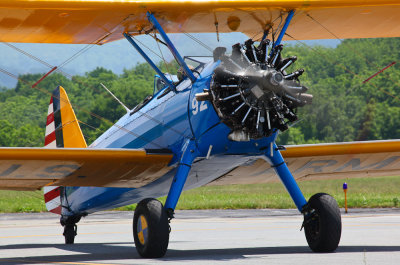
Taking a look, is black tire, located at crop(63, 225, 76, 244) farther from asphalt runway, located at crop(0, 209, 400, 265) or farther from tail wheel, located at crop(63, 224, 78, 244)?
asphalt runway, located at crop(0, 209, 400, 265)

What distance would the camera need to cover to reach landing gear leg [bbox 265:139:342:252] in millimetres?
8758

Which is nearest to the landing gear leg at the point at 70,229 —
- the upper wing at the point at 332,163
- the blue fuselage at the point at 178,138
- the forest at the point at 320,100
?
the blue fuselage at the point at 178,138

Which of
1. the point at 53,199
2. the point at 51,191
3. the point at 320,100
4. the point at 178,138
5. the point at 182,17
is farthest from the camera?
the point at 51,191

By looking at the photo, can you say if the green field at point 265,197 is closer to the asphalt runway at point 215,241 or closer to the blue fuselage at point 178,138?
the asphalt runway at point 215,241

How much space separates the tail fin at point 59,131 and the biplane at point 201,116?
1925 mm

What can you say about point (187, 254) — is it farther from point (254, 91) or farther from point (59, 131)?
point (59, 131)

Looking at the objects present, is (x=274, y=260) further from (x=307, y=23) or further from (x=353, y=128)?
(x=307, y=23)

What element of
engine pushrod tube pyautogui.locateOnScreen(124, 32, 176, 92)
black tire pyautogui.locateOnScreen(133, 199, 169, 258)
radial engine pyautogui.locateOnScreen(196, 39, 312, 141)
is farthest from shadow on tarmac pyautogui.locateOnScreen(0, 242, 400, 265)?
engine pushrod tube pyautogui.locateOnScreen(124, 32, 176, 92)

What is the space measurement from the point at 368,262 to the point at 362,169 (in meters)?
4.32

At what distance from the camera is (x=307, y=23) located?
10.9 metres

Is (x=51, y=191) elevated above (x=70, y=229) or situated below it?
above

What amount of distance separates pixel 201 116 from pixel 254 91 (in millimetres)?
995

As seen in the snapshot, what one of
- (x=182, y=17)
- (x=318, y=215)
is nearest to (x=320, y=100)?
(x=318, y=215)

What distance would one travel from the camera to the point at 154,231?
8336 mm
